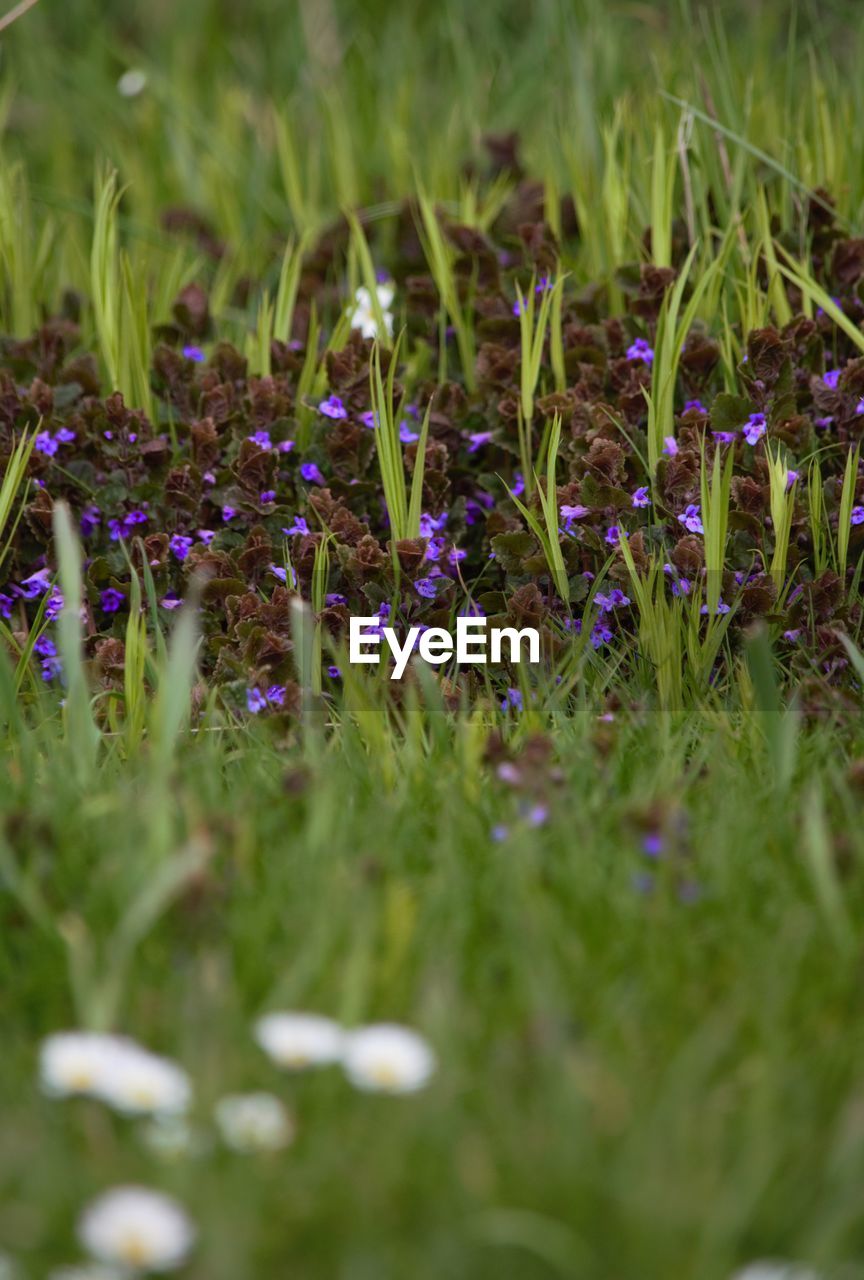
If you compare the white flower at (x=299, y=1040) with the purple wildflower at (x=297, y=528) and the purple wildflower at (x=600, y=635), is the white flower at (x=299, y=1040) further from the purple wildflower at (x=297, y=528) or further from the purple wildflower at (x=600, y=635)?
the purple wildflower at (x=297, y=528)

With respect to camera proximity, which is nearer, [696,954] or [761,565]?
[696,954]

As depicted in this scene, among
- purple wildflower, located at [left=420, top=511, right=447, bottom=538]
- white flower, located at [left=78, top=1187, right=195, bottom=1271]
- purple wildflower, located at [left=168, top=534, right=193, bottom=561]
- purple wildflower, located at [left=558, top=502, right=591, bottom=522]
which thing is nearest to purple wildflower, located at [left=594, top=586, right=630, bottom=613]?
purple wildflower, located at [left=558, top=502, right=591, bottom=522]

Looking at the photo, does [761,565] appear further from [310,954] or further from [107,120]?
[107,120]

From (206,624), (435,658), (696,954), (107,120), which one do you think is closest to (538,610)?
(435,658)

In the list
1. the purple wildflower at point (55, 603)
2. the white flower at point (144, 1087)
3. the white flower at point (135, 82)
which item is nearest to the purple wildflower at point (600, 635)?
the purple wildflower at point (55, 603)

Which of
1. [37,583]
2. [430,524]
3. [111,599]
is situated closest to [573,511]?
[430,524]

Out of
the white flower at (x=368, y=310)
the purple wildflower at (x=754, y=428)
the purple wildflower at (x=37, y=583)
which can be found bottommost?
the purple wildflower at (x=37, y=583)

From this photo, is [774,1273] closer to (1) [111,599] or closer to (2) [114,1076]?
(2) [114,1076]
